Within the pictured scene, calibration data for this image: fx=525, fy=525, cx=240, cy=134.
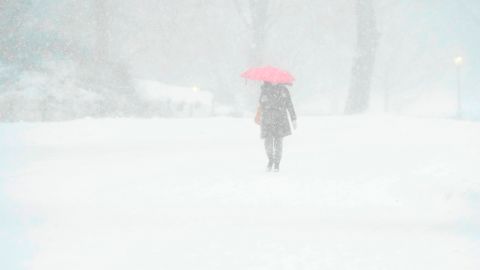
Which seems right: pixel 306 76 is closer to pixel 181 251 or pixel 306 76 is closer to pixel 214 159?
pixel 214 159

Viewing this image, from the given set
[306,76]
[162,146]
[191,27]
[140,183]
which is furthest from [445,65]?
[140,183]

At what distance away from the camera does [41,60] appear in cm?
1995

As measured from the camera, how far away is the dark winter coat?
29.8 feet

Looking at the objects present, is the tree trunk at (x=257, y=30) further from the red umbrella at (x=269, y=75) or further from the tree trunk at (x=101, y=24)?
the red umbrella at (x=269, y=75)

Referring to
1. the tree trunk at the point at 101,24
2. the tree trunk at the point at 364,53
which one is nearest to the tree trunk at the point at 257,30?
the tree trunk at the point at 364,53

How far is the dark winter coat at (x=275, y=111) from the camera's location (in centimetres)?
908

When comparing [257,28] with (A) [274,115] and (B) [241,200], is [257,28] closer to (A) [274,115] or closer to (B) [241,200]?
(A) [274,115]

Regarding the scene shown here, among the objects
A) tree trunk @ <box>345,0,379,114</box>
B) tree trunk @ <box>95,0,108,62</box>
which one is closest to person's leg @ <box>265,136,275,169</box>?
tree trunk @ <box>345,0,379,114</box>

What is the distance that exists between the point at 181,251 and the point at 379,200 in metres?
3.61

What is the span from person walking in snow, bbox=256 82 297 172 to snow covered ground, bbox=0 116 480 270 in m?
0.59

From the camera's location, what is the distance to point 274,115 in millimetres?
9117

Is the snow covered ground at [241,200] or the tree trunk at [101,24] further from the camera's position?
the tree trunk at [101,24]

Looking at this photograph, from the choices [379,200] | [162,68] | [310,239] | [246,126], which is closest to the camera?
[310,239]

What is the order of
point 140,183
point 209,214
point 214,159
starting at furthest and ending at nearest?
point 214,159 < point 140,183 < point 209,214
